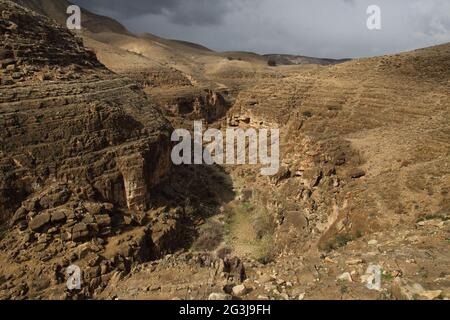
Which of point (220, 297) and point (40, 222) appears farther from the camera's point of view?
point (40, 222)

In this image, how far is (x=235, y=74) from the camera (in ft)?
161

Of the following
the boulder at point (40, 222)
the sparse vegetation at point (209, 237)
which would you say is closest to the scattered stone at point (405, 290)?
the sparse vegetation at point (209, 237)

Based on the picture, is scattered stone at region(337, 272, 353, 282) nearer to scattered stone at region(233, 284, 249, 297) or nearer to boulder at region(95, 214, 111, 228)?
scattered stone at region(233, 284, 249, 297)

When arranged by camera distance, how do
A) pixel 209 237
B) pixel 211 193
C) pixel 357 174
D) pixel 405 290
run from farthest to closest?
1. pixel 211 193
2. pixel 209 237
3. pixel 357 174
4. pixel 405 290

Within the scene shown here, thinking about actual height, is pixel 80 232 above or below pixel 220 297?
above

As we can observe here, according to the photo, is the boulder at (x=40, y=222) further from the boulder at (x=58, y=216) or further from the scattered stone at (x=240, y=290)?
the scattered stone at (x=240, y=290)

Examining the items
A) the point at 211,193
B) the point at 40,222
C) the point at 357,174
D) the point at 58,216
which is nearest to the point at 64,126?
the point at 58,216

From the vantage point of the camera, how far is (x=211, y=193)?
1797 cm

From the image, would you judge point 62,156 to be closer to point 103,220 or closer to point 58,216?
point 58,216

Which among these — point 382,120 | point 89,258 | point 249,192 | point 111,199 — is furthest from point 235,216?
point 382,120

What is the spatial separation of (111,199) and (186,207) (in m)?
3.60

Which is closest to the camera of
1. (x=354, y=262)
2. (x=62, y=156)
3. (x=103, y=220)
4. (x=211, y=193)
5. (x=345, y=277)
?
(x=345, y=277)

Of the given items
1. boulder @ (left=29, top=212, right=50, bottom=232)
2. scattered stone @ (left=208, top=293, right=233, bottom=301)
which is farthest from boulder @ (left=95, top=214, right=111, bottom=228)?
scattered stone @ (left=208, top=293, right=233, bottom=301)
